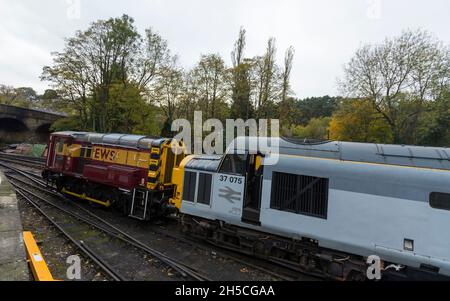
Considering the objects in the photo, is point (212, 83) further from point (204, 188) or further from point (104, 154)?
point (204, 188)

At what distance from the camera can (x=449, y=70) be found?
19.6m

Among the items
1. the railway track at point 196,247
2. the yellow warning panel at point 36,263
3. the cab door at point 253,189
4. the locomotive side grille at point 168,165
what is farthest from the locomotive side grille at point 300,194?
the locomotive side grille at point 168,165

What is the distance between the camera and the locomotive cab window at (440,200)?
4.42 metres

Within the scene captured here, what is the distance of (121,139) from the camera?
11078 millimetres

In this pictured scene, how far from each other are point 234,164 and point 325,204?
2546 mm

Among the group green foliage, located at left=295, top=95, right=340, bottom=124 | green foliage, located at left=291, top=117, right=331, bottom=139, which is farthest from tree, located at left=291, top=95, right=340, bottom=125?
green foliage, located at left=291, top=117, right=331, bottom=139

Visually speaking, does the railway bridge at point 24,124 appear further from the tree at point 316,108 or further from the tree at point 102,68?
the tree at point 316,108

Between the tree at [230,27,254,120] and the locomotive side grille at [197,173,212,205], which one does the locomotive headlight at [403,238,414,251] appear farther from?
the tree at [230,27,254,120]

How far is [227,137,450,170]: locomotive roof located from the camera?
488 centimetres

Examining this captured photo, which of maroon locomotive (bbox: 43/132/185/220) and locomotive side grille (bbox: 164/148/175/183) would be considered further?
locomotive side grille (bbox: 164/148/175/183)

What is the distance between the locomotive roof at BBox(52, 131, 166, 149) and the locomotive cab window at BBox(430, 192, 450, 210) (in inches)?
331

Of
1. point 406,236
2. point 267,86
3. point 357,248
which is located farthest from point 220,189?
point 267,86
